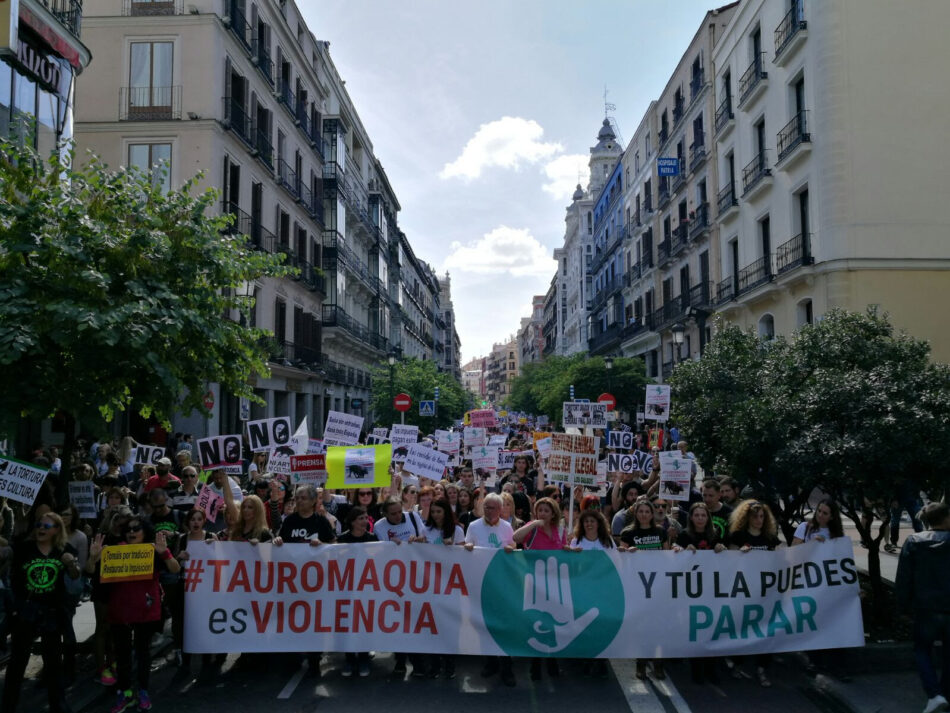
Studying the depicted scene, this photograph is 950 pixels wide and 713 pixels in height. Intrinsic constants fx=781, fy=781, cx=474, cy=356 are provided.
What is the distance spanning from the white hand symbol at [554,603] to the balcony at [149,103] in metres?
21.2

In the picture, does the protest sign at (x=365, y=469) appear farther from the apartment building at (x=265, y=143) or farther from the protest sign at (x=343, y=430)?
the protest sign at (x=343, y=430)

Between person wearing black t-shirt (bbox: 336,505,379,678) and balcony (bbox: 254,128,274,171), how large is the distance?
71.9 feet

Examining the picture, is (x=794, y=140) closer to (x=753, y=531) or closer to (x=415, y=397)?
(x=753, y=531)

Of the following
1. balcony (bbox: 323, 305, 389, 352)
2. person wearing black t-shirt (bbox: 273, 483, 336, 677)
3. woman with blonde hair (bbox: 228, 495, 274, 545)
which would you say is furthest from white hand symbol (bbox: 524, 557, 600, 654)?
balcony (bbox: 323, 305, 389, 352)

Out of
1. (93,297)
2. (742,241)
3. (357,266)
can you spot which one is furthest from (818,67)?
(357,266)

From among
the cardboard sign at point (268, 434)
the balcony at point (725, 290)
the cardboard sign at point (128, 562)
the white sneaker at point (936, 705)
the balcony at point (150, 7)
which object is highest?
Result: the balcony at point (150, 7)

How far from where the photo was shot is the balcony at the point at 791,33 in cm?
2177

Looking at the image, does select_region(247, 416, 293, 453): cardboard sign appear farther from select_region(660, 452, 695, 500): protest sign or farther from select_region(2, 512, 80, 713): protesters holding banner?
select_region(660, 452, 695, 500): protest sign

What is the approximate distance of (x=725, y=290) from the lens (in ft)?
95.8

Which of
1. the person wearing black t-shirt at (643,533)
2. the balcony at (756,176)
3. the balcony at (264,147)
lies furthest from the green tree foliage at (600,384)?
the person wearing black t-shirt at (643,533)

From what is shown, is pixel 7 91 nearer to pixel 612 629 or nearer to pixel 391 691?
pixel 391 691

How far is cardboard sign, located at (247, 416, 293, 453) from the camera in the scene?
11000 millimetres

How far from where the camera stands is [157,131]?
23.7 meters

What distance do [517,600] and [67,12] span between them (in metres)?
15.4
